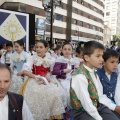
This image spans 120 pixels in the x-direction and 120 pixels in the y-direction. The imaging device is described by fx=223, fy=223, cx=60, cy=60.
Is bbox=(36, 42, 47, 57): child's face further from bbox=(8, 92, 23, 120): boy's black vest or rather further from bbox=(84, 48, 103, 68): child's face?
bbox=(8, 92, 23, 120): boy's black vest

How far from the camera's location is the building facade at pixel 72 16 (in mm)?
33781

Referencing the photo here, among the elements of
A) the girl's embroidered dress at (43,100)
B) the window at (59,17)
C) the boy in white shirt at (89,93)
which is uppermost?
the window at (59,17)

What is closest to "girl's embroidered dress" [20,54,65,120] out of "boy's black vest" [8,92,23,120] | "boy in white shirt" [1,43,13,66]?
"boy's black vest" [8,92,23,120]

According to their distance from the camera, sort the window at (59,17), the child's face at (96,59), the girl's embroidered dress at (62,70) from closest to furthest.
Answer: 1. the child's face at (96,59)
2. the girl's embroidered dress at (62,70)
3. the window at (59,17)

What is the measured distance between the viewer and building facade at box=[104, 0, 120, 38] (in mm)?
87062

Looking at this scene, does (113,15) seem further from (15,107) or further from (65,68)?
(15,107)

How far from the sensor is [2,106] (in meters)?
1.96

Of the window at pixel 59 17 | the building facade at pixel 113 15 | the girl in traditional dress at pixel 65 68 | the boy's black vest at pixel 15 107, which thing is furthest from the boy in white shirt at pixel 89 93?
the building facade at pixel 113 15

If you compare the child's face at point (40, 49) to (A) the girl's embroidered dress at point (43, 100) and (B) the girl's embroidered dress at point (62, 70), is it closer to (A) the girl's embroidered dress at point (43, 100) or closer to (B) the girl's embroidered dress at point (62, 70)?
(B) the girl's embroidered dress at point (62, 70)

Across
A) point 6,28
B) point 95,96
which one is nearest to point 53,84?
point 95,96

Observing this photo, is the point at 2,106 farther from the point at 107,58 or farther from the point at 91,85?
the point at 107,58

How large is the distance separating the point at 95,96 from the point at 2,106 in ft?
4.21

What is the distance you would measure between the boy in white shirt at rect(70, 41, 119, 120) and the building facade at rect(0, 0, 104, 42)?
29723 mm

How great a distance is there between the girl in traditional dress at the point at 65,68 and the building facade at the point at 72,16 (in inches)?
1087
